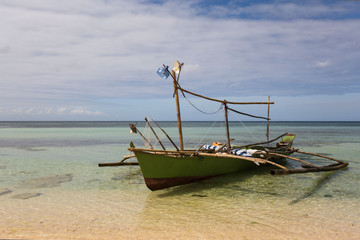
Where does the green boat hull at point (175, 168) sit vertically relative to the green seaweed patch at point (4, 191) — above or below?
above

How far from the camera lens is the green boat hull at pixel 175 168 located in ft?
26.8

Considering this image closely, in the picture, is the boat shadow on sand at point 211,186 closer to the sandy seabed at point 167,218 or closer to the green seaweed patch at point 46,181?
the sandy seabed at point 167,218

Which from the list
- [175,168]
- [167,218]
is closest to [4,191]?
[175,168]

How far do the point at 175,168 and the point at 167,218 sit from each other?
246cm

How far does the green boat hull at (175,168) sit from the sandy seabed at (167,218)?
60 centimetres

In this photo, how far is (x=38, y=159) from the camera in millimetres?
15562

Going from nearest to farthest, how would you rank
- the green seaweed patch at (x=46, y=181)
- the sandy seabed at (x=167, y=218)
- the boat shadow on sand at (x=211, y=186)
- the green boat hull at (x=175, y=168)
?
1. the sandy seabed at (x=167, y=218)
2. the green boat hull at (x=175, y=168)
3. the boat shadow on sand at (x=211, y=186)
4. the green seaweed patch at (x=46, y=181)

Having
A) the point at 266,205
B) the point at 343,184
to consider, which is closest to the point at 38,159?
the point at 266,205

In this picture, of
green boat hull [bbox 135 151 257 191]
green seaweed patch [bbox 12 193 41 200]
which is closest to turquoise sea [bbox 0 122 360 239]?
green seaweed patch [bbox 12 193 41 200]

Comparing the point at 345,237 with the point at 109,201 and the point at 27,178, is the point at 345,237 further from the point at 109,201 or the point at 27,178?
the point at 27,178

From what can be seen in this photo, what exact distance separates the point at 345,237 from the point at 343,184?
5.34 meters

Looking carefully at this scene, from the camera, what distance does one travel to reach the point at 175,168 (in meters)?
8.80

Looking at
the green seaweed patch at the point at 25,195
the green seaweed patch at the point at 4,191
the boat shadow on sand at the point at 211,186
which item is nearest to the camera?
the green seaweed patch at the point at 25,195

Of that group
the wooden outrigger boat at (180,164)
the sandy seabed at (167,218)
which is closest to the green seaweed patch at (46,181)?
the sandy seabed at (167,218)
